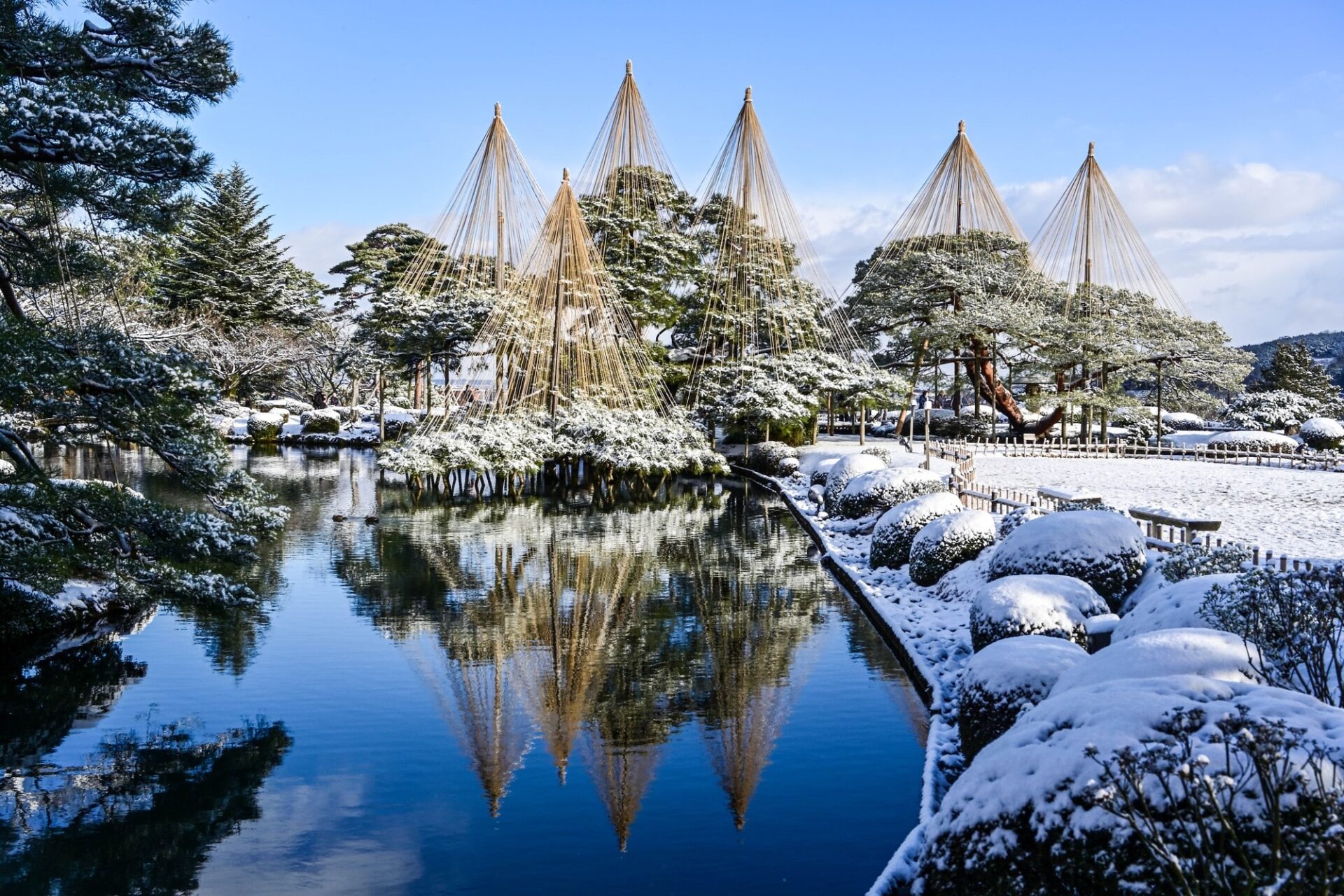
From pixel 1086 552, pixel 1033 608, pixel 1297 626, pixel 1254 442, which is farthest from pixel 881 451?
pixel 1297 626

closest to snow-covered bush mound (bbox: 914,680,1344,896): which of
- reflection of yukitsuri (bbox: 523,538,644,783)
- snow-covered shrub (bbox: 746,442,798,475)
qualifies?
reflection of yukitsuri (bbox: 523,538,644,783)

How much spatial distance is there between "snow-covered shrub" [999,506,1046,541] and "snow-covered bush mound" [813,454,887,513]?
5.50 meters

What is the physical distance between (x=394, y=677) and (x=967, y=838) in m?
6.56

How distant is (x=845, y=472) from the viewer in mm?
19953

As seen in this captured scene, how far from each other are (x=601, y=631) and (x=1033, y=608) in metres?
4.67

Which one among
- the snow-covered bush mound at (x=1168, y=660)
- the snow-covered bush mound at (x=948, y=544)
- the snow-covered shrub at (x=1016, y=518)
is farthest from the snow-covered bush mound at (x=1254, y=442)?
the snow-covered bush mound at (x=1168, y=660)

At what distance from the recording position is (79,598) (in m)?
10.7

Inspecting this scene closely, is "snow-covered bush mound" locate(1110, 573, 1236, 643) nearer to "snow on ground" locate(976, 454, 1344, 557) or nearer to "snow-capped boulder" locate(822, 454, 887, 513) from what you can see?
"snow on ground" locate(976, 454, 1344, 557)

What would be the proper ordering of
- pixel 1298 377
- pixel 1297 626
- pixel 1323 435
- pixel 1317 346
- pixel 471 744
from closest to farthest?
1. pixel 1297 626
2. pixel 471 744
3. pixel 1323 435
4. pixel 1298 377
5. pixel 1317 346

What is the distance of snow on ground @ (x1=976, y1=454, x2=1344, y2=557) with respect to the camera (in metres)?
12.6

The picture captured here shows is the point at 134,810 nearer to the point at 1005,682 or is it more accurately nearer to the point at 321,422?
the point at 1005,682

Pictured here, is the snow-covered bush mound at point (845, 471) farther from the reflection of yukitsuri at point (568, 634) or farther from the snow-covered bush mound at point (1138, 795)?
the snow-covered bush mound at point (1138, 795)

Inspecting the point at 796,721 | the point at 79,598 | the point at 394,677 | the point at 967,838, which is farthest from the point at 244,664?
the point at 967,838

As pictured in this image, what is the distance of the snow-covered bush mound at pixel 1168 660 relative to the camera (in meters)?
4.86
